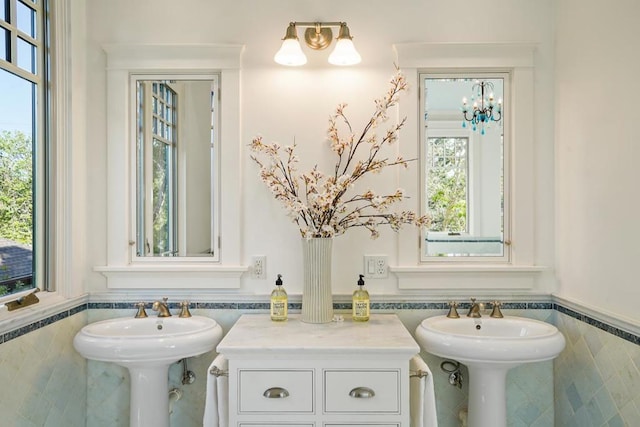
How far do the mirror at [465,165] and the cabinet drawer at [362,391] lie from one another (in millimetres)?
766

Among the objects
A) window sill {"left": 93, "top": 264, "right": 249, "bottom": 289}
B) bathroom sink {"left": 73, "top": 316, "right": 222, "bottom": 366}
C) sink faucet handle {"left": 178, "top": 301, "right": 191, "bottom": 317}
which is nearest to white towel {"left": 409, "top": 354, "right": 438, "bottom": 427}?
bathroom sink {"left": 73, "top": 316, "right": 222, "bottom": 366}

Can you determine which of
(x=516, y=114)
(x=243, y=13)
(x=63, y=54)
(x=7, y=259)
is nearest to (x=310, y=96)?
(x=243, y=13)

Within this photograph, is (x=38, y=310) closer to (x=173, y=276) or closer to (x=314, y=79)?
(x=173, y=276)

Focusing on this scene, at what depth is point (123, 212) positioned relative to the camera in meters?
2.29

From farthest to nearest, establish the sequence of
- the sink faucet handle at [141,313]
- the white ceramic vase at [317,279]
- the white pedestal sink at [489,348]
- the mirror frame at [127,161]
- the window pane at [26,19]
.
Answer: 1. the mirror frame at [127,161]
2. the sink faucet handle at [141,313]
3. the white ceramic vase at [317,279]
4. the window pane at [26,19]
5. the white pedestal sink at [489,348]

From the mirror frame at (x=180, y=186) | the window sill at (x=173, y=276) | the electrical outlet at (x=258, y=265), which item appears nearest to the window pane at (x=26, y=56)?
the mirror frame at (x=180, y=186)

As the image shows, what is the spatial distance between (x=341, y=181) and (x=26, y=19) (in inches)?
58.8

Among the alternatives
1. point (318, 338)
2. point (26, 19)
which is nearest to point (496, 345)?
point (318, 338)

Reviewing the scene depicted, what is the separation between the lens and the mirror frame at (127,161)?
2.26 metres

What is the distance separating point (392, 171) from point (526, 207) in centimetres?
67

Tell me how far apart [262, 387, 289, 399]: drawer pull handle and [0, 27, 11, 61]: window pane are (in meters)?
1.62

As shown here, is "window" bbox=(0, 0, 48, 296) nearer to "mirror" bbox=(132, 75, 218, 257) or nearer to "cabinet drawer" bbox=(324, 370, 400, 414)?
"mirror" bbox=(132, 75, 218, 257)

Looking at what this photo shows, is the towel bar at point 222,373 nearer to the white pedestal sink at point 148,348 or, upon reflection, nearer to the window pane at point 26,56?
the white pedestal sink at point 148,348

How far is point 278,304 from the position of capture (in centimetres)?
210
